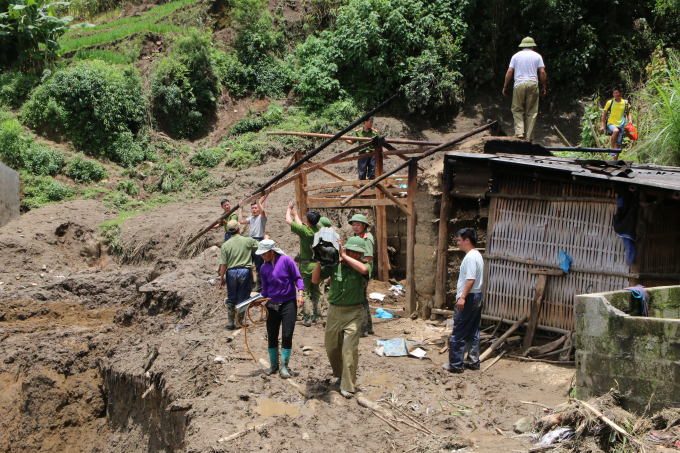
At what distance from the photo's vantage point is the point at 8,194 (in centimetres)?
1609

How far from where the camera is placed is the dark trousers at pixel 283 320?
22.5ft

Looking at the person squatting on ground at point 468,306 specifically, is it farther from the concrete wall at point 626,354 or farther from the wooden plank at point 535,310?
the concrete wall at point 626,354

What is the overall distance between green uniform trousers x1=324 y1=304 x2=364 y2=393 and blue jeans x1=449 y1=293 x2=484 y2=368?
147 centimetres

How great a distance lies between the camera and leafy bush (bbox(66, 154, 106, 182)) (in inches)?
717

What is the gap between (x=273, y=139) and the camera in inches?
772

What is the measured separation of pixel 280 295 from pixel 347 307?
1004 millimetres

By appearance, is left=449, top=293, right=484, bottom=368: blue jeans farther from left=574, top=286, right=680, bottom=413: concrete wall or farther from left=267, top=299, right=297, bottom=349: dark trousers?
left=267, top=299, right=297, bottom=349: dark trousers

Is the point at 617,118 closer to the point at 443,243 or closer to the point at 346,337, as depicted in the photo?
the point at 443,243

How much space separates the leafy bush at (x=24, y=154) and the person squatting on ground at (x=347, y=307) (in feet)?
49.2

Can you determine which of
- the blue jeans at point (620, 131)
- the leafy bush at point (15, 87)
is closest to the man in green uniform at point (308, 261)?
the blue jeans at point (620, 131)

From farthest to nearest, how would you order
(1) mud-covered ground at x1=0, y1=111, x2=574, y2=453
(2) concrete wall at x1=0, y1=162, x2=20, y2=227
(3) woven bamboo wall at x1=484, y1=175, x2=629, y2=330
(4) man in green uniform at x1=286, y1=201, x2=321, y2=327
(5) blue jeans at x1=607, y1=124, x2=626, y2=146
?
(2) concrete wall at x1=0, y1=162, x2=20, y2=227 → (5) blue jeans at x1=607, y1=124, x2=626, y2=146 → (4) man in green uniform at x1=286, y1=201, x2=321, y2=327 → (3) woven bamboo wall at x1=484, y1=175, x2=629, y2=330 → (1) mud-covered ground at x1=0, y1=111, x2=574, y2=453

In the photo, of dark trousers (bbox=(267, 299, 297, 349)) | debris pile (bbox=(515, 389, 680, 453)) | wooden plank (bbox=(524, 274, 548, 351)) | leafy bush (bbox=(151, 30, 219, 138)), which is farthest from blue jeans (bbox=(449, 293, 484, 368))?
leafy bush (bbox=(151, 30, 219, 138))

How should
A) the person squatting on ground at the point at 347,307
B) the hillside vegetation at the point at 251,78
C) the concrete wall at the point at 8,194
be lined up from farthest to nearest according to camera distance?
the hillside vegetation at the point at 251,78 < the concrete wall at the point at 8,194 < the person squatting on ground at the point at 347,307

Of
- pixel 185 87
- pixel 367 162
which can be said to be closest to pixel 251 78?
pixel 185 87
